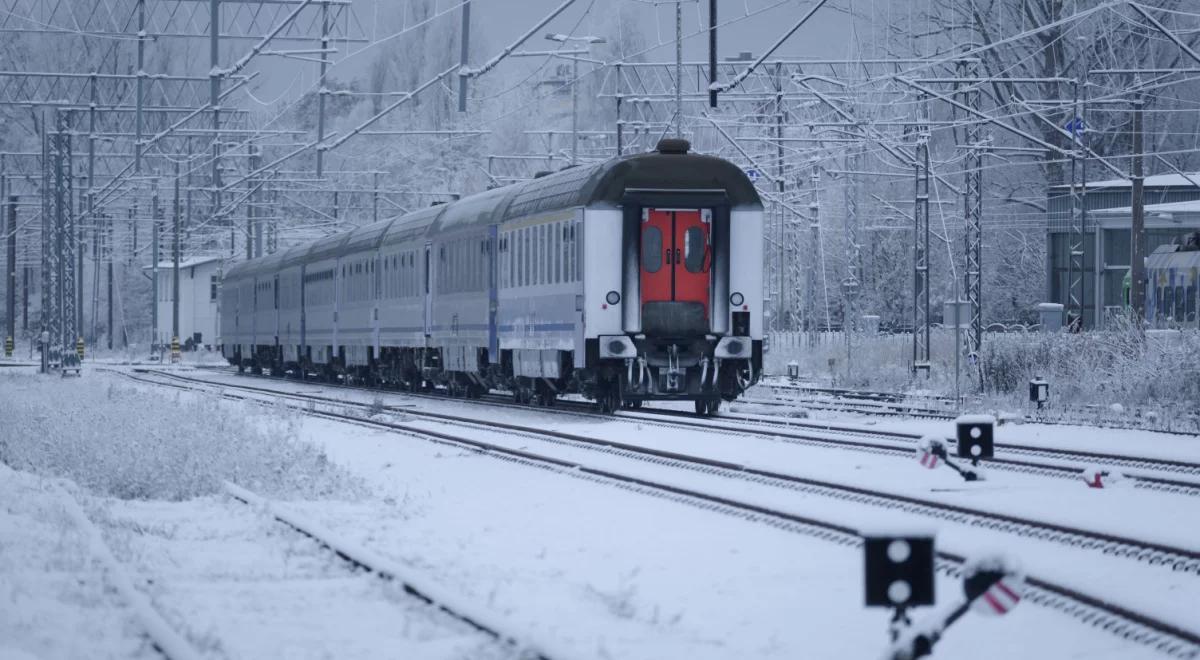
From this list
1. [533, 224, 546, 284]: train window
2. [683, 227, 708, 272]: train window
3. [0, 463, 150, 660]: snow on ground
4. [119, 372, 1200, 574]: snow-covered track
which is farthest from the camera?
[533, 224, 546, 284]: train window

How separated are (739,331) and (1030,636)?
1650cm

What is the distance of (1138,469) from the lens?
15.2 meters

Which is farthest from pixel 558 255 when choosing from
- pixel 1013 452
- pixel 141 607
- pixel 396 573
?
pixel 141 607

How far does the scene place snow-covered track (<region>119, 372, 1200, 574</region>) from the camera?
→ 10.2 m

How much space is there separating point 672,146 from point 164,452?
1023 centimetres

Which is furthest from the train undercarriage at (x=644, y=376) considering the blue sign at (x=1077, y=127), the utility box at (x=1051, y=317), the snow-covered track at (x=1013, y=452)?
the blue sign at (x=1077, y=127)

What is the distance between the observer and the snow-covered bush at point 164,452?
14.8 meters

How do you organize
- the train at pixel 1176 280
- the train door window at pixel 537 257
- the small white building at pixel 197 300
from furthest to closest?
the small white building at pixel 197 300 < the train at pixel 1176 280 < the train door window at pixel 537 257

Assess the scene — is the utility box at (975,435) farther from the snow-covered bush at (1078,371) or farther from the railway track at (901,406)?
the snow-covered bush at (1078,371)

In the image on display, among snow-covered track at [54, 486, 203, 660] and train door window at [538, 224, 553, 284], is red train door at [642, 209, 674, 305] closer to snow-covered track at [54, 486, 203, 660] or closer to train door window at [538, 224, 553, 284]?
train door window at [538, 224, 553, 284]

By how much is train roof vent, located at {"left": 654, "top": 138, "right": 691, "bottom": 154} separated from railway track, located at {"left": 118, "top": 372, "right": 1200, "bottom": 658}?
Answer: 15.8ft

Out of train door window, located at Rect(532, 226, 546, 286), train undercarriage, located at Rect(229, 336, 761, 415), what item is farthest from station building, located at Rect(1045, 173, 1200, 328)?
train door window, located at Rect(532, 226, 546, 286)

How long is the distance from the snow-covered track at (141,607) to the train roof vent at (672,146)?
14.0 m

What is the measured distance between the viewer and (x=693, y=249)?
953 inches
